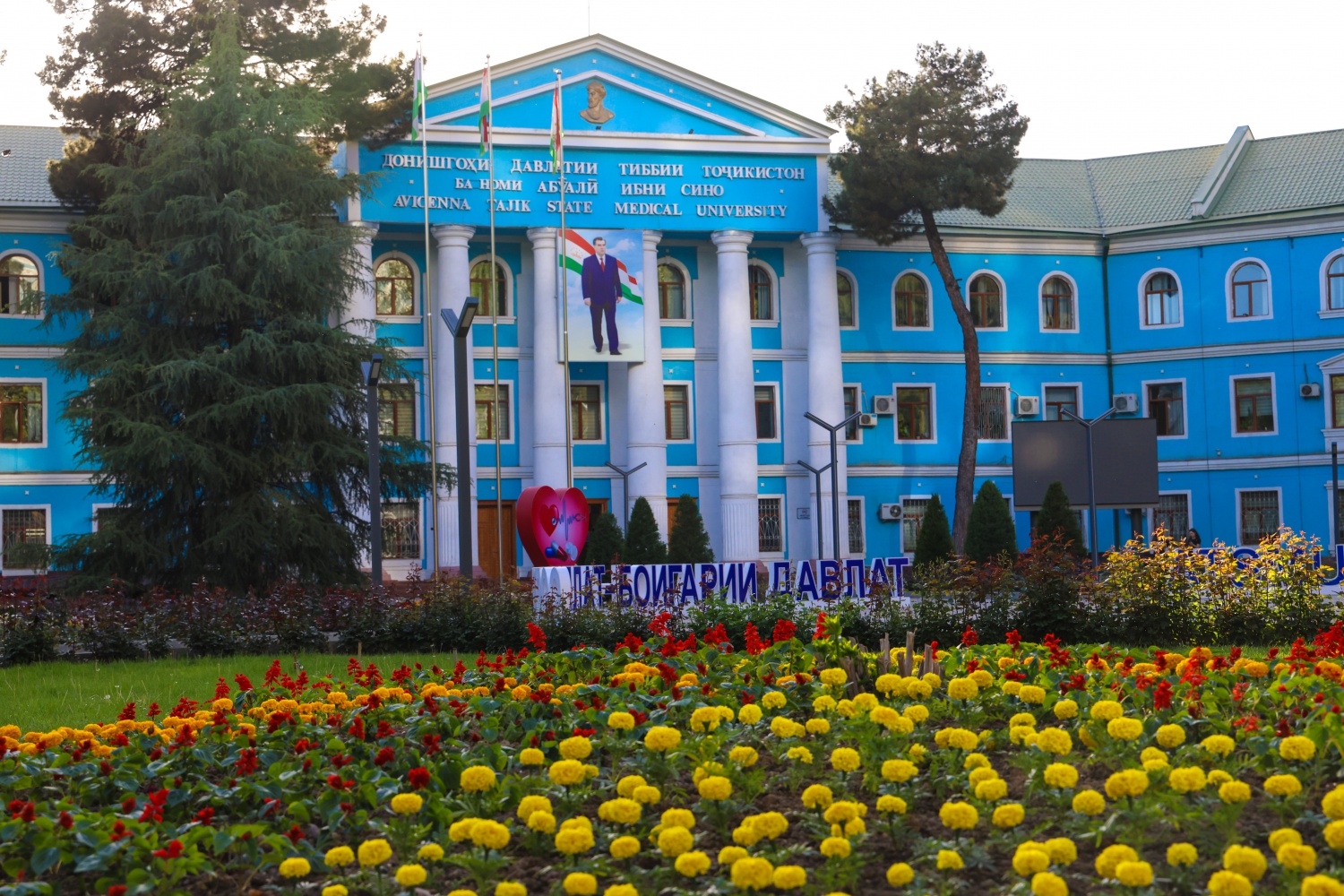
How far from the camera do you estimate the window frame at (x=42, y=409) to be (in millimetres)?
32188

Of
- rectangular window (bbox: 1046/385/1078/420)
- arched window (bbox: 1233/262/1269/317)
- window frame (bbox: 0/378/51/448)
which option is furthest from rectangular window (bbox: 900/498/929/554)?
window frame (bbox: 0/378/51/448)

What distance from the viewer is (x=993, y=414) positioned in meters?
37.5

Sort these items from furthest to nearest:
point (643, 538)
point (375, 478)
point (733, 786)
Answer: point (643, 538) → point (375, 478) → point (733, 786)

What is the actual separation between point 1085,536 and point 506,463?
15493 mm

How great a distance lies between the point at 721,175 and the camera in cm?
3478

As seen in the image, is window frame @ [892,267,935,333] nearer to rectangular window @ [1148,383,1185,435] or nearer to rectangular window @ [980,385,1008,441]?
rectangular window @ [980,385,1008,441]

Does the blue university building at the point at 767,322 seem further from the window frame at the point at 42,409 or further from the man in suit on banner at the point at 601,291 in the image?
the man in suit on banner at the point at 601,291

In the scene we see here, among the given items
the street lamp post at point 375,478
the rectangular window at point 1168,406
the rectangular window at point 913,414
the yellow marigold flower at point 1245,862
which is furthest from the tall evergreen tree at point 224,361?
the rectangular window at point 1168,406

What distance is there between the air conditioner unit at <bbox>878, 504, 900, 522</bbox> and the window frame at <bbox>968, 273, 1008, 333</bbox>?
5386 mm

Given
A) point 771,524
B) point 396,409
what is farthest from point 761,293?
point 396,409

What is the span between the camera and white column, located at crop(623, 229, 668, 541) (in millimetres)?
34281

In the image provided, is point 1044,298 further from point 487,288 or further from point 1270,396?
point 487,288

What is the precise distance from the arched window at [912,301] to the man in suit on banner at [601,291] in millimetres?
8087

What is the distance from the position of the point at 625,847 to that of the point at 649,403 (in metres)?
30.0
